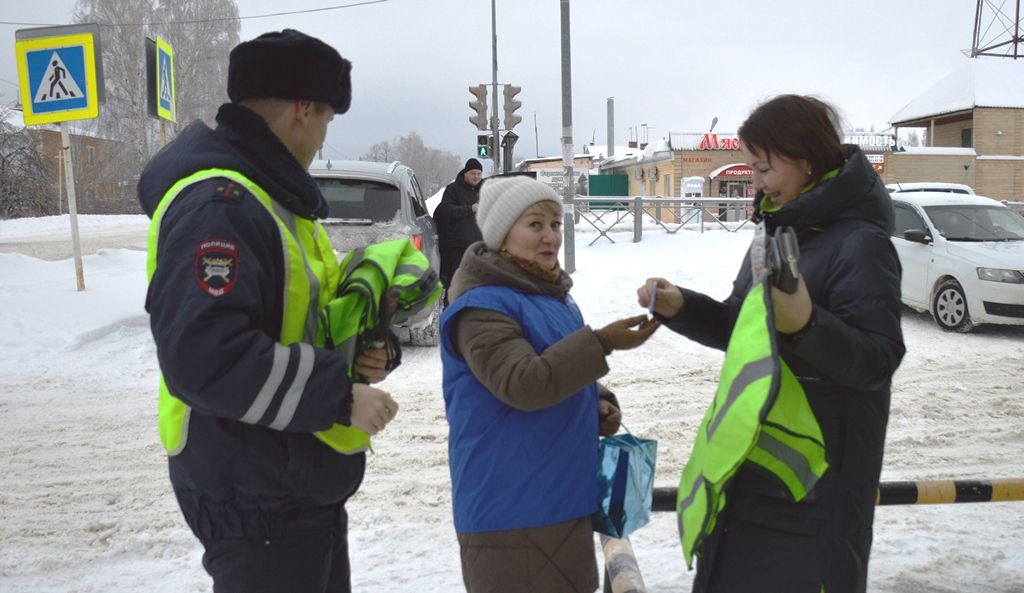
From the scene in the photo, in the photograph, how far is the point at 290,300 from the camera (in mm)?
1768

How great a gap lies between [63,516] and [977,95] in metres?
43.8

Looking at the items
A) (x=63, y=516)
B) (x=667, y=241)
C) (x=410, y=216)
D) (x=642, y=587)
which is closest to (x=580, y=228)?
(x=667, y=241)

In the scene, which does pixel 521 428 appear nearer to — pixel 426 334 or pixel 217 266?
pixel 217 266

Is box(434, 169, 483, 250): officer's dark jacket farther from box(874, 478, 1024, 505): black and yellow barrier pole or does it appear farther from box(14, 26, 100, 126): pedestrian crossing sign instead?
box(874, 478, 1024, 505): black and yellow barrier pole

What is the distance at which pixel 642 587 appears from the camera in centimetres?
258

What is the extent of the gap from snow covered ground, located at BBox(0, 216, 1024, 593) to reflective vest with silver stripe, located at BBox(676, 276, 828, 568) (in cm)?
204

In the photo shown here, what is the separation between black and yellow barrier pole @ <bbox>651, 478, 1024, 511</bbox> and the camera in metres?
3.21

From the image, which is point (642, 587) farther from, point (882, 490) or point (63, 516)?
point (63, 516)

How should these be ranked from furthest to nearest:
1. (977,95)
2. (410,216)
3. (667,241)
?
(977,95) → (667,241) → (410,216)

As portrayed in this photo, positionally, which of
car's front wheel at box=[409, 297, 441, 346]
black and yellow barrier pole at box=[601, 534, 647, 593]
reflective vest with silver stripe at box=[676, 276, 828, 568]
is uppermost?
reflective vest with silver stripe at box=[676, 276, 828, 568]

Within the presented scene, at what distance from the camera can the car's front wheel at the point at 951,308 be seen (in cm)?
966

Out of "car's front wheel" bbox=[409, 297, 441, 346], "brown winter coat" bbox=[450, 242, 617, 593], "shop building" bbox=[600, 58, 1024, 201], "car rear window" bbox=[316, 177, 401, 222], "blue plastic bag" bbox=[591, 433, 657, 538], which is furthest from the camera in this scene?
"shop building" bbox=[600, 58, 1024, 201]

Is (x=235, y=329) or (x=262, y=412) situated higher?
(x=235, y=329)

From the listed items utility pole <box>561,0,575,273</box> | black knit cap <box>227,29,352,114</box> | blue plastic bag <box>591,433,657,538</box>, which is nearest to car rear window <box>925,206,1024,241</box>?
utility pole <box>561,0,575,273</box>
